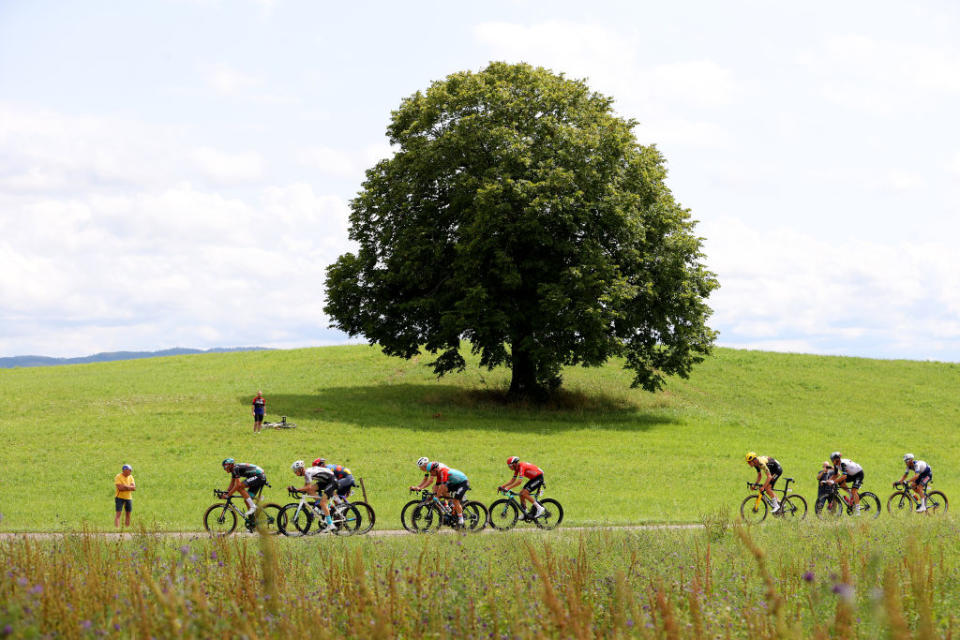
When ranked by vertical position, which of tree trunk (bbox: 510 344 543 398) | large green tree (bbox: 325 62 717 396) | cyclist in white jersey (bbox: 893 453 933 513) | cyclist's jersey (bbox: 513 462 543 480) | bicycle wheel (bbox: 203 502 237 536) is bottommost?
bicycle wheel (bbox: 203 502 237 536)

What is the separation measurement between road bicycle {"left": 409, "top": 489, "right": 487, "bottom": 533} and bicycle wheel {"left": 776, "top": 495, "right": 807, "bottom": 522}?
28.0ft

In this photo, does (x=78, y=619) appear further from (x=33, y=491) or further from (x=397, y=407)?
(x=397, y=407)

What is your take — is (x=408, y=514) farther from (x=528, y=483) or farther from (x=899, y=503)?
(x=899, y=503)

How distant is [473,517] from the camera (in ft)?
59.3

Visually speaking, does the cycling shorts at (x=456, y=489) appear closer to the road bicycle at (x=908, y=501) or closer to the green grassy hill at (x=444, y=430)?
the green grassy hill at (x=444, y=430)

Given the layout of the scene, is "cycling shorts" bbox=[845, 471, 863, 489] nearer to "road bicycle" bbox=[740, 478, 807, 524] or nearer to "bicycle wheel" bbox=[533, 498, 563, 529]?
"road bicycle" bbox=[740, 478, 807, 524]

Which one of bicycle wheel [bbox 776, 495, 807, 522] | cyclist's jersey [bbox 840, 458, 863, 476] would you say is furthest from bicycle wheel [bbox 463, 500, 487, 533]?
cyclist's jersey [bbox 840, 458, 863, 476]

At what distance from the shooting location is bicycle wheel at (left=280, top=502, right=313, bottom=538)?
17.6 metres

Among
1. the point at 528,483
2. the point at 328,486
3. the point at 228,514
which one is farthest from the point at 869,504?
the point at 228,514

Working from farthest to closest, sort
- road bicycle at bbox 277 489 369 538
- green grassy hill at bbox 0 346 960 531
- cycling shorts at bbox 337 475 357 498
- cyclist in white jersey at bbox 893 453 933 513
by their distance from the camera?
green grassy hill at bbox 0 346 960 531 < cyclist in white jersey at bbox 893 453 933 513 < cycling shorts at bbox 337 475 357 498 < road bicycle at bbox 277 489 369 538

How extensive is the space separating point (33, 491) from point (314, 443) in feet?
35.8

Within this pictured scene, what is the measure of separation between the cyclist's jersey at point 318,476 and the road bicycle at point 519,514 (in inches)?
155

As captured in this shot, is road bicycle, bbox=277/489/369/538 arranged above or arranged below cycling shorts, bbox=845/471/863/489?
below

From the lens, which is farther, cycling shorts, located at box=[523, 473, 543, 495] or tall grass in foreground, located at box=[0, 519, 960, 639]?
cycling shorts, located at box=[523, 473, 543, 495]
